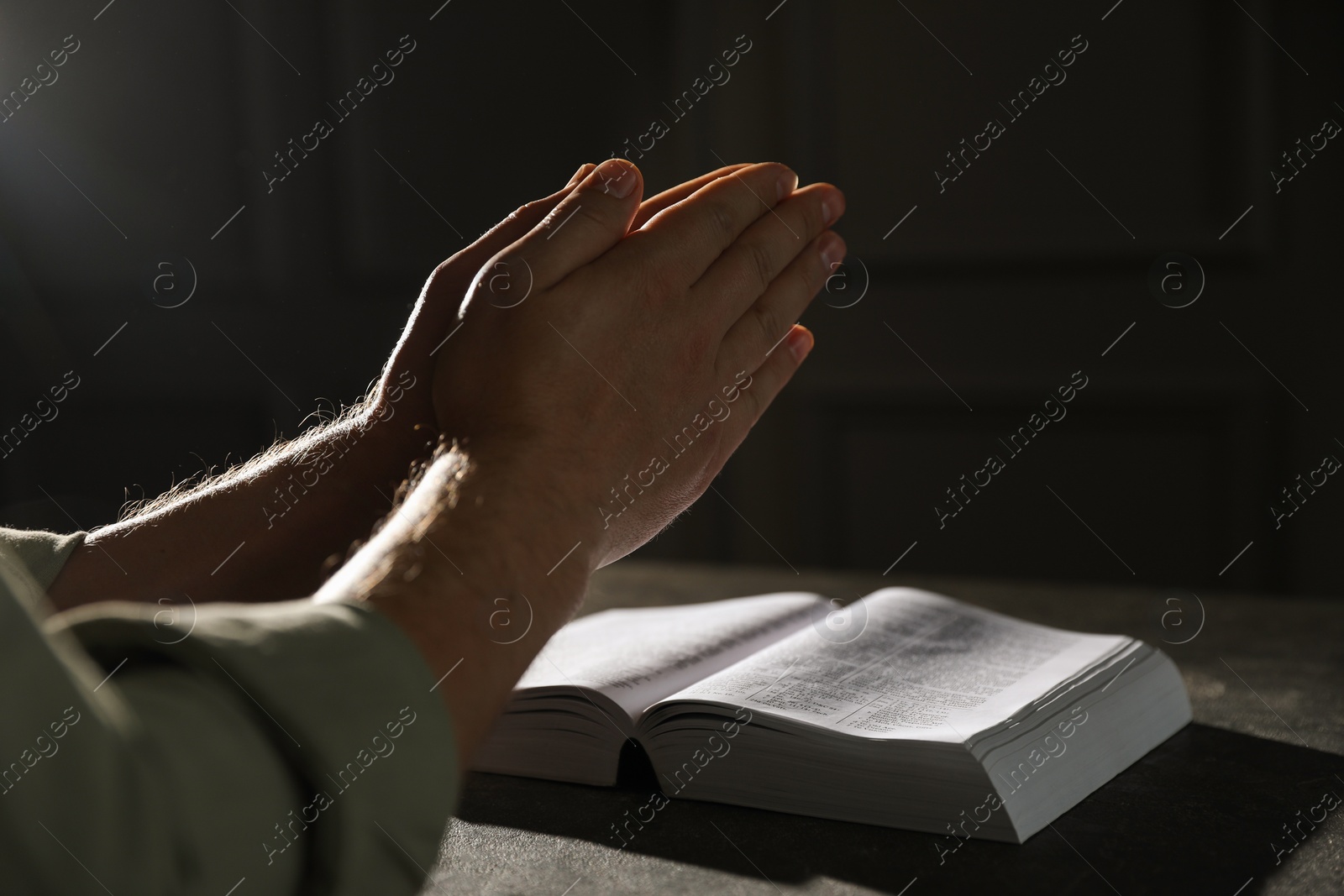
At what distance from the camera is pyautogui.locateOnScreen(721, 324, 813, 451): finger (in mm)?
805

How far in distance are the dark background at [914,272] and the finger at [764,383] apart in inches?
39.0

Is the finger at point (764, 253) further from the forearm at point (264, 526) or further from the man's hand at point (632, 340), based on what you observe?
the forearm at point (264, 526)

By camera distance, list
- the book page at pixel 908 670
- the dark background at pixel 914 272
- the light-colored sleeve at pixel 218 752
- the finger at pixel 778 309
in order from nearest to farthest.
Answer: the light-colored sleeve at pixel 218 752 → the book page at pixel 908 670 → the finger at pixel 778 309 → the dark background at pixel 914 272

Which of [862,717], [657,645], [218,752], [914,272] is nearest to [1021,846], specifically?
[862,717]

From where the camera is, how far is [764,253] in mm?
785

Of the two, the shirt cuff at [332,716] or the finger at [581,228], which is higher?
the finger at [581,228]

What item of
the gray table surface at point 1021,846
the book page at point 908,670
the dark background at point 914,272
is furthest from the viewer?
the dark background at point 914,272

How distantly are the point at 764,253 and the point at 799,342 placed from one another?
119mm

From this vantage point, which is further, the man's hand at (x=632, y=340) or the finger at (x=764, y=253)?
the finger at (x=764, y=253)

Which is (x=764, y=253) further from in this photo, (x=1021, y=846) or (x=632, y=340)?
(x=1021, y=846)

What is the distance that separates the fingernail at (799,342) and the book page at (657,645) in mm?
223

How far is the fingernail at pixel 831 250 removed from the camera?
2.79ft

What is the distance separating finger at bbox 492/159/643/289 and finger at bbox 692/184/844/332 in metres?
0.08

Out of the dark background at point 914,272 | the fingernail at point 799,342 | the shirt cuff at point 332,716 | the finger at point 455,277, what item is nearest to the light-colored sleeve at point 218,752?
the shirt cuff at point 332,716
